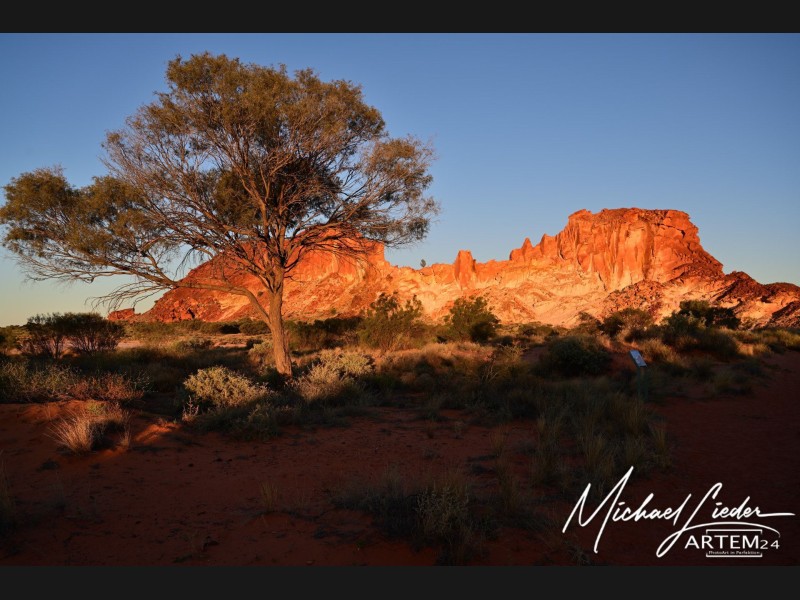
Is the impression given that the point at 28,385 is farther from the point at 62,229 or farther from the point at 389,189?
the point at 389,189

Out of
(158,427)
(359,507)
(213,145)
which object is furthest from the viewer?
(213,145)

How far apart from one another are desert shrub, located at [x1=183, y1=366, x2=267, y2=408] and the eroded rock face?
56.5 m

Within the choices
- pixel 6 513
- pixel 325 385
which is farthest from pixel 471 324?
pixel 6 513

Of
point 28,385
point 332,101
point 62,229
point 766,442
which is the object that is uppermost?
point 332,101

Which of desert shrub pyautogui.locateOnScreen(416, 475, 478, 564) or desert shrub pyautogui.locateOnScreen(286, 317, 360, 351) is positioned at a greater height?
desert shrub pyautogui.locateOnScreen(286, 317, 360, 351)

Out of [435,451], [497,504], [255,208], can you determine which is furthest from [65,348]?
[497,504]

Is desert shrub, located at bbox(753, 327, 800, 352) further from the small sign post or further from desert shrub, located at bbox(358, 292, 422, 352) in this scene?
desert shrub, located at bbox(358, 292, 422, 352)

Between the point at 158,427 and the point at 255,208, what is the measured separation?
22.9ft

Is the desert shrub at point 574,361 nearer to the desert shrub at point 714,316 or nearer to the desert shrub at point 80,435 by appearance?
the desert shrub at point 80,435

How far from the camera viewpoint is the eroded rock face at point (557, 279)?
227 feet

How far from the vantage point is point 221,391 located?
964 cm

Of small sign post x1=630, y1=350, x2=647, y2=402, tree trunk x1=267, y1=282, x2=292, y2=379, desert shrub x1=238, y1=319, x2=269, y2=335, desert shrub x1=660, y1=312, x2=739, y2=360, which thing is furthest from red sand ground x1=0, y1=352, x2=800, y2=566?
desert shrub x1=238, y1=319, x2=269, y2=335

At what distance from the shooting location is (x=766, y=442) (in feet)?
25.0

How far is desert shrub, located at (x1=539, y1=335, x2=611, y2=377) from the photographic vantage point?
14.1 metres
